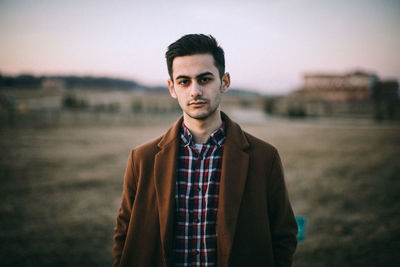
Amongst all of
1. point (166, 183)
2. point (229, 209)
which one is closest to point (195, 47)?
point (166, 183)

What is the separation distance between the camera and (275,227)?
5.68 ft

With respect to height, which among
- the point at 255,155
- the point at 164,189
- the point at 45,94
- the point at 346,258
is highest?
the point at 45,94

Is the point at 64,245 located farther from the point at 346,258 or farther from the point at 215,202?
the point at 346,258

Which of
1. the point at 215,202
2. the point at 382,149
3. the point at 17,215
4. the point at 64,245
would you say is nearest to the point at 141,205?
the point at 215,202

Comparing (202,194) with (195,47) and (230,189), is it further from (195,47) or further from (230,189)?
(195,47)

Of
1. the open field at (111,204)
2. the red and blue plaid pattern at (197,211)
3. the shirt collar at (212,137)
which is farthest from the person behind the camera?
the open field at (111,204)

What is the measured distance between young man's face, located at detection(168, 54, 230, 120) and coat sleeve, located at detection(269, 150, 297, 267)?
26.0 inches

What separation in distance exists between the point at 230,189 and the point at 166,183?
0.47 metres

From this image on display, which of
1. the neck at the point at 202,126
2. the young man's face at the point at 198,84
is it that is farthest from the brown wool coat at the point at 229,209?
the young man's face at the point at 198,84

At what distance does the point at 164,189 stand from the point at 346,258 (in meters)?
4.07

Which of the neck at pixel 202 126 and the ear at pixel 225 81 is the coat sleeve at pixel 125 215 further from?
the ear at pixel 225 81

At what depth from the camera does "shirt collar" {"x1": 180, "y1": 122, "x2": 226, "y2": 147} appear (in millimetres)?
1802

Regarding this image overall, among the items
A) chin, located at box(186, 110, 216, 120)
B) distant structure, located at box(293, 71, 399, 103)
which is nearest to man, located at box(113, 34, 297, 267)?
chin, located at box(186, 110, 216, 120)

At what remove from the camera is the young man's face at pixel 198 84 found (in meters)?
1.70
